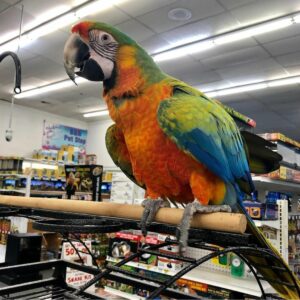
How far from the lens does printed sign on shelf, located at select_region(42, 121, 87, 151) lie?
29.3ft

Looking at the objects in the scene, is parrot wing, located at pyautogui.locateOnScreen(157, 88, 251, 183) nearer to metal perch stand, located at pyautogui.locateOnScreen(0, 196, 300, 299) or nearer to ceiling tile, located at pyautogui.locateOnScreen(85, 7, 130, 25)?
metal perch stand, located at pyautogui.locateOnScreen(0, 196, 300, 299)

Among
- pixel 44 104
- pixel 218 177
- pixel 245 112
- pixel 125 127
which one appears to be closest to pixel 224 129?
pixel 218 177

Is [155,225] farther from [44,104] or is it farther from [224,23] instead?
[44,104]

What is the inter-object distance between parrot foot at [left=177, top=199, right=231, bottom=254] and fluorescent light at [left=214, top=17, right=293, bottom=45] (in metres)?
3.53

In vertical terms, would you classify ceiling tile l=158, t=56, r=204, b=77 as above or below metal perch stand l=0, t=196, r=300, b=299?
above

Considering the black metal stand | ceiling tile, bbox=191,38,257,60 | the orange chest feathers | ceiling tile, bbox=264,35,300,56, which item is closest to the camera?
the black metal stand

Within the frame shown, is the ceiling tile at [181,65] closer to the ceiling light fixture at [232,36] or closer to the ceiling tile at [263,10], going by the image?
the ceiling light fixture at [232,36]

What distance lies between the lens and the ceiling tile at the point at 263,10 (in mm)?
3439

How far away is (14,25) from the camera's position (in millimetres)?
4375

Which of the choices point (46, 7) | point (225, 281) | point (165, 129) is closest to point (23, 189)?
point (46, 7)

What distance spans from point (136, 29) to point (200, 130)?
3.63 meters

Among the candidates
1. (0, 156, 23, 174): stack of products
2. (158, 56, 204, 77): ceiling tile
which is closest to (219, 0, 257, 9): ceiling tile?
(158, 56, 204, 77): ceiling tile

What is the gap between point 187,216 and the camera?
83 cm

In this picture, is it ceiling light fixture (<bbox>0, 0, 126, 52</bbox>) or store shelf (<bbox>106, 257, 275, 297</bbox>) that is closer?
store shelf (<bbox>106, 257, 275, 297</bbox>)
